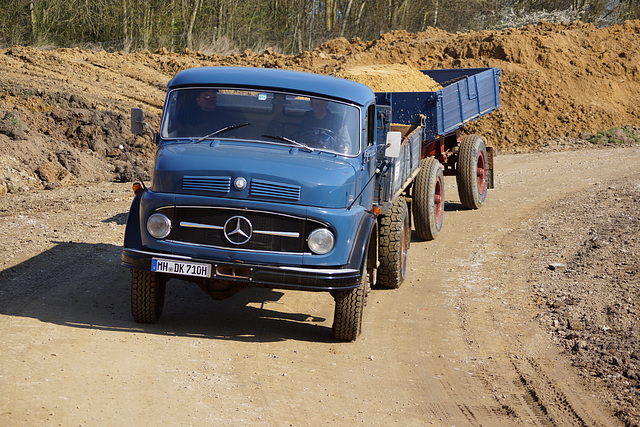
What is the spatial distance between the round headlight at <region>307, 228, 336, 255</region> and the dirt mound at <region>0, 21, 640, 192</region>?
10.4 m

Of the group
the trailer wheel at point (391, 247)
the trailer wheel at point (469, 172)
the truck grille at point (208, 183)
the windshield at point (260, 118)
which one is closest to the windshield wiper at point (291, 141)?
the windshield at point (260, 118)

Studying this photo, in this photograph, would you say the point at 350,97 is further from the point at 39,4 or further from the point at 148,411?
the point at 39,4

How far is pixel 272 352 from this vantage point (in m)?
6.23

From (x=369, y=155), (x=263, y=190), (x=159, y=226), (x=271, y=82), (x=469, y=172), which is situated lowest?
(x=469, y=172)

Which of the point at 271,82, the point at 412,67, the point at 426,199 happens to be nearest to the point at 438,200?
the point at 426,199

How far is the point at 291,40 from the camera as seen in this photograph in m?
37.9

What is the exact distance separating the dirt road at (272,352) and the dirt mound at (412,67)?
717 centimetres

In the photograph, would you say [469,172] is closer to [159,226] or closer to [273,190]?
[273,190]

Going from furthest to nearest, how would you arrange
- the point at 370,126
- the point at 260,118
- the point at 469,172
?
the point at 469,172, the point at 370,126, the point at 260,118

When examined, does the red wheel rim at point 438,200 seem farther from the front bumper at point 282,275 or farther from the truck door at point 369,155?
the front bumper at point 282,275

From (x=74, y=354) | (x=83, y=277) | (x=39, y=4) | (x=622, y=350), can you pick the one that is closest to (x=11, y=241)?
(x=83, y=277)

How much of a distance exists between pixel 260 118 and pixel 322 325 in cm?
213

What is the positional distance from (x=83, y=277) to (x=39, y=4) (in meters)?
23.6

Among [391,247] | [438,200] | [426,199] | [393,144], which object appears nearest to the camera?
[393,144]
